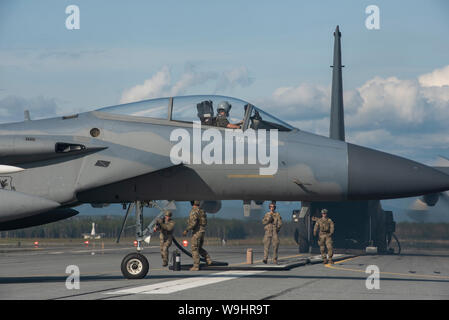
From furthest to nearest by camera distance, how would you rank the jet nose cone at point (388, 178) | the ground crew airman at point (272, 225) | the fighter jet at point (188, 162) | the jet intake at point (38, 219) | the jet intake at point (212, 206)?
the jet intake at point (212, 206)
the ground crew airman at point (272, 225)
the jet intake at point (38, 219)
the fighter jet at point (188, 162)
the jet nose cone at point (388, 178)

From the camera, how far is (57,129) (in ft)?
41.2

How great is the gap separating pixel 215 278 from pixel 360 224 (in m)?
20.7

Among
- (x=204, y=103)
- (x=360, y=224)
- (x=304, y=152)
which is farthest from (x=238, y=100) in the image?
(x=360, y=224)

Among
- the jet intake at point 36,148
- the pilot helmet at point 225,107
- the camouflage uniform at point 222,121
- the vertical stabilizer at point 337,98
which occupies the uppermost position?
the vertical stabilizer at point 337,98

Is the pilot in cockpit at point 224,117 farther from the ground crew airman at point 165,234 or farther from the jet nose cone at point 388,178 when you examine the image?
the ground crew airman at point 165,234

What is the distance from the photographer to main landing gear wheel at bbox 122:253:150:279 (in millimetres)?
12797

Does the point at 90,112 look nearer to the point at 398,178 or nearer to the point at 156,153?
the point at 156,153

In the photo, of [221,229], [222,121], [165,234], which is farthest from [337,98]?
[222,121]

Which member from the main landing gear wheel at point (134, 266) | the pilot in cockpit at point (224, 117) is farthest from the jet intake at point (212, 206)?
the pilot in cockpit at point (224, 117)

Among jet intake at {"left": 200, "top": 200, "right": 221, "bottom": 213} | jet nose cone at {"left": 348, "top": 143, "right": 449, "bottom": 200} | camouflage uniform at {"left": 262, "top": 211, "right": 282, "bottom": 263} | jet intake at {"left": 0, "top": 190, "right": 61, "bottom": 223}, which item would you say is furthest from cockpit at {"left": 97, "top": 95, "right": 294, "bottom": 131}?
jet intake at {"left": 200, "top": 200, "right": 221, "bottom": 213}

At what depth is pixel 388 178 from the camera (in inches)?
452

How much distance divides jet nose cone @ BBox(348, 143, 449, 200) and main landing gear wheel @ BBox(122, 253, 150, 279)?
4.30 m

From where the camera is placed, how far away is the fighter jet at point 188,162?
11.6 meters
